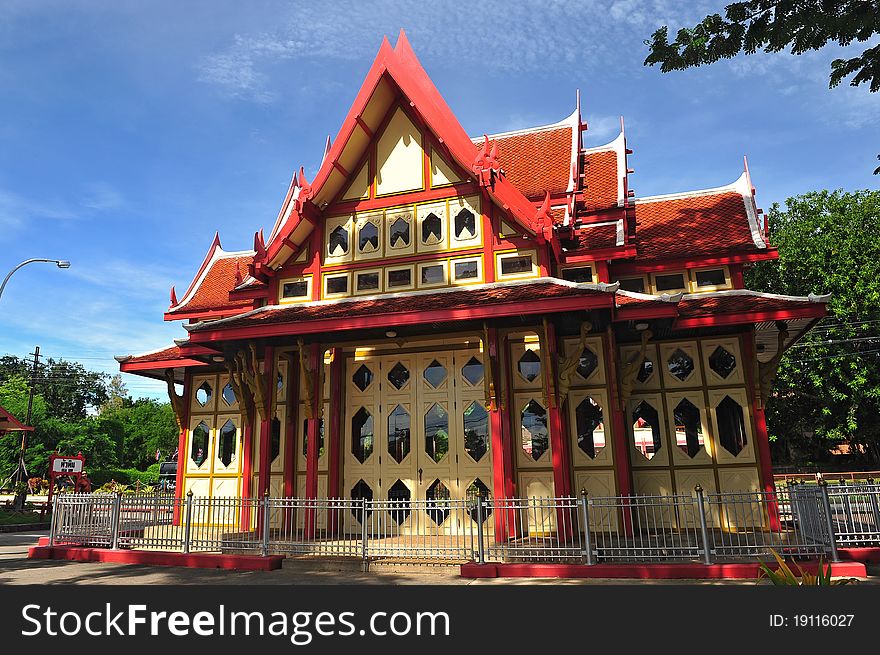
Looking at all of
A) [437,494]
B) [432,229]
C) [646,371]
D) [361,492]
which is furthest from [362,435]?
[646,371]

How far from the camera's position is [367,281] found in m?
14.6

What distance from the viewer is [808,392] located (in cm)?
3300

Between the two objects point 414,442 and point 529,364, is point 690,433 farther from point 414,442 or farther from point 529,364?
point 414,442

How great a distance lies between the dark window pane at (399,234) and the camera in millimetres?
14562

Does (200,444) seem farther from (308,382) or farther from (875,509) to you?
(875,509)

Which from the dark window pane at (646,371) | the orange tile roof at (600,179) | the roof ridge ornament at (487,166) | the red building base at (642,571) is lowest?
the red building base at (642,571)

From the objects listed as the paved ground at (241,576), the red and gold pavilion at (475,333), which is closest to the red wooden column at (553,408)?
the red and gold pavilion at (475,333)

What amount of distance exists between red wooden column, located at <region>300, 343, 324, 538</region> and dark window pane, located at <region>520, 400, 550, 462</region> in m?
4.62

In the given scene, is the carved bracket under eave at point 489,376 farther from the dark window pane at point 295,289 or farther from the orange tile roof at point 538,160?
the dark window pane at point 295,289

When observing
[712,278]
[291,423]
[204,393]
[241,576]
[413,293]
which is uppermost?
[712,278]

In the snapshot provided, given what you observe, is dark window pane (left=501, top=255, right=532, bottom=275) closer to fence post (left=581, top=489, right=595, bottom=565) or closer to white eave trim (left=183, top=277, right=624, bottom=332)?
white eave trim (left=183, top=277, right=624, bottom=332)

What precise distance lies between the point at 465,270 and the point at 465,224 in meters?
1.15

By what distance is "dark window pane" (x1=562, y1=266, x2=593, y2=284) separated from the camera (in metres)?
14.4

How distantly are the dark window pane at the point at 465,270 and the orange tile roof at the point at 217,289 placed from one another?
6.75 m
